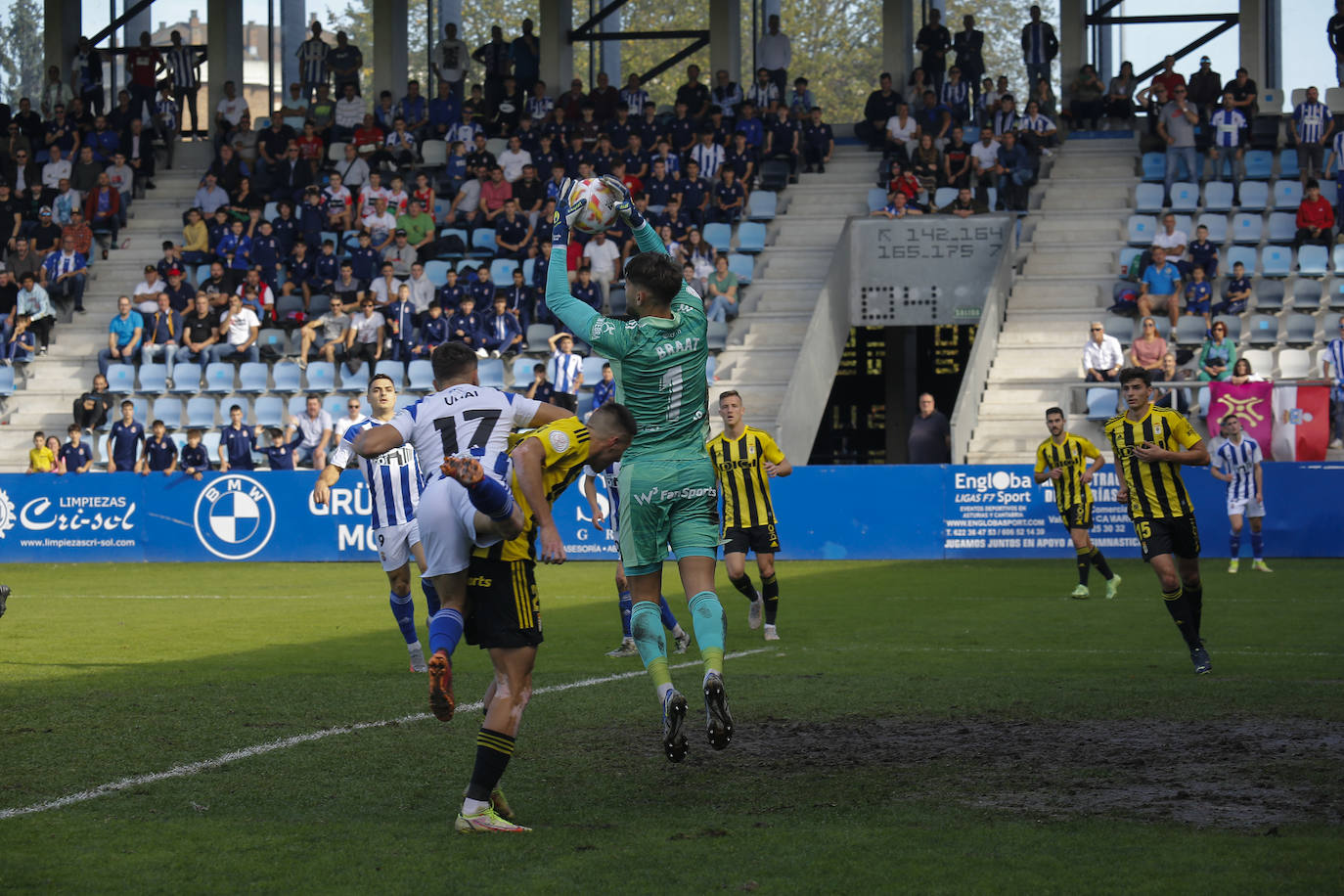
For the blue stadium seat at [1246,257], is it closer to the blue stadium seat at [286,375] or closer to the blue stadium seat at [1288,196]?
the blue stadium seat at [1288,196]

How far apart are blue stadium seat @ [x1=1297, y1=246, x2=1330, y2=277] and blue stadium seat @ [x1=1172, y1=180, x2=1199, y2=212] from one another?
242cm

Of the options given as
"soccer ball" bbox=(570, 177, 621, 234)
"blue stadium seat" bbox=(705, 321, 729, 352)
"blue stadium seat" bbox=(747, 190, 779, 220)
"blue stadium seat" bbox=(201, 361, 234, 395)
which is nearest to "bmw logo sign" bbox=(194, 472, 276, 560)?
"blue stadium seat" bbox=(201, 361, 234, 395)

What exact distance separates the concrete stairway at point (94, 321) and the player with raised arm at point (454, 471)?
20.6m

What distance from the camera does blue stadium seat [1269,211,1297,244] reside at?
85.7 feet

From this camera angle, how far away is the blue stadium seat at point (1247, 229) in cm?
2630

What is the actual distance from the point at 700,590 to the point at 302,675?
4496mm

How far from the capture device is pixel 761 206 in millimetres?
29156

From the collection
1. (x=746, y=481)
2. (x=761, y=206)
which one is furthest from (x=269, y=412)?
(x=746, y=481)

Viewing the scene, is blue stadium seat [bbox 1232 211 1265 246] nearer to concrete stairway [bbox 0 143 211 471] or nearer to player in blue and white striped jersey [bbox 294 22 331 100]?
player in blue and white striped jersey [bbox 294 22 331 100]

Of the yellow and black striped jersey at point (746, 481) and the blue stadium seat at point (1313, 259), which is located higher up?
the blue stadium seat at point (1313, 259)

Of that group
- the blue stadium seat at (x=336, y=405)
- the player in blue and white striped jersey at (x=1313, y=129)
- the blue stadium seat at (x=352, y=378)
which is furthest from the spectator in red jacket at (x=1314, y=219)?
the blue stadium seat at (x=336, y=405)

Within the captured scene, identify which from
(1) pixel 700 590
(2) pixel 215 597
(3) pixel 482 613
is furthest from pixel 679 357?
(2) pixel 215 597

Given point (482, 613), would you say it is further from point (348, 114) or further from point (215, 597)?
point (348, 114)

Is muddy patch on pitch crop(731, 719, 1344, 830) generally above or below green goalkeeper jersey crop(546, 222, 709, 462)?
below
